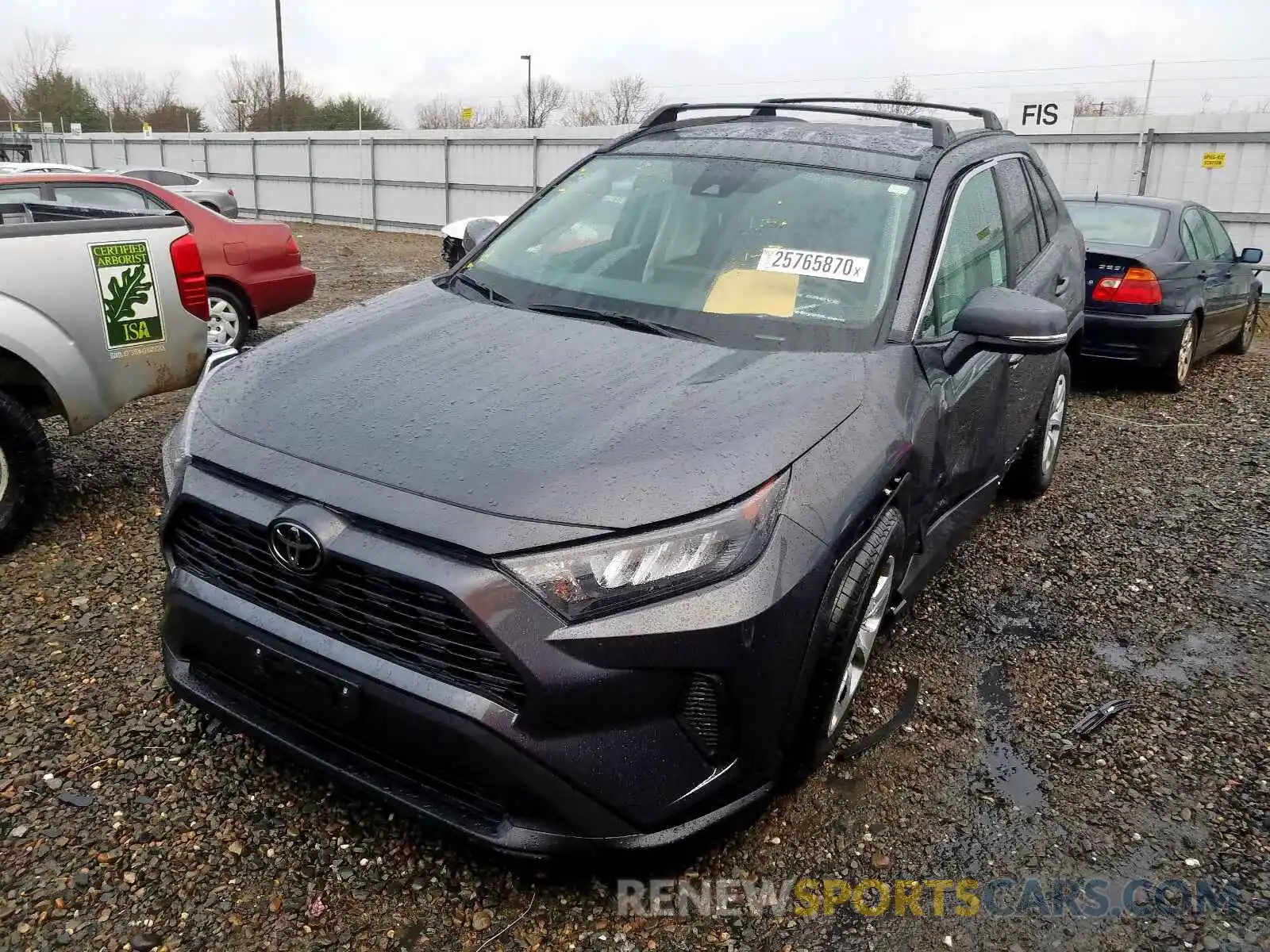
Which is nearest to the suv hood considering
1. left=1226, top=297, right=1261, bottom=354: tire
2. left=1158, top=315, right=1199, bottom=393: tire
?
left=1158, top=315, right=1199, bottom=393: tire

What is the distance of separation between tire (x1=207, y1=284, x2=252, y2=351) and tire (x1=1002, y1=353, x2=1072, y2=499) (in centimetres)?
572

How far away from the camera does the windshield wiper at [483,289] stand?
3.11 metres

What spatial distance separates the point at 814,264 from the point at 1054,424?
2558mm

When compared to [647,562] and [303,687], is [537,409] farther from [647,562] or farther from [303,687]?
[303,687]

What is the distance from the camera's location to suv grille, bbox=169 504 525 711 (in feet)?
6.29

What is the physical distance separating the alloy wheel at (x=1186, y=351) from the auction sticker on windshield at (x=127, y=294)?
685 cm

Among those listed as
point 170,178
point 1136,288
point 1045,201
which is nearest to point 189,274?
point 1045,201

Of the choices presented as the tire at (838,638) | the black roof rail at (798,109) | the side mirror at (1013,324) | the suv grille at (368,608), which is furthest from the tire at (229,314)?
the tire at (838,638)

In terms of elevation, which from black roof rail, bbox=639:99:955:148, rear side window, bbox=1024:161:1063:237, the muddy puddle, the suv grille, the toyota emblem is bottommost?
the muddy puddle

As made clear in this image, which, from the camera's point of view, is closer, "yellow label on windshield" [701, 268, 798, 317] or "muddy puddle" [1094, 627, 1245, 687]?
"yellow label on windshield" [701, 268, 798, 317]

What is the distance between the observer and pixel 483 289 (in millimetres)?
3215

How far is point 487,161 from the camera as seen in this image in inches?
775

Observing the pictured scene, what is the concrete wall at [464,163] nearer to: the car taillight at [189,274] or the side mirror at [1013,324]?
the side mirror at [1013,324]

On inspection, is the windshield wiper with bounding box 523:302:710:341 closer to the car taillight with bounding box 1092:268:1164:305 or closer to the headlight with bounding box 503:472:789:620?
the headlight with bounding box 503:472:789:620
